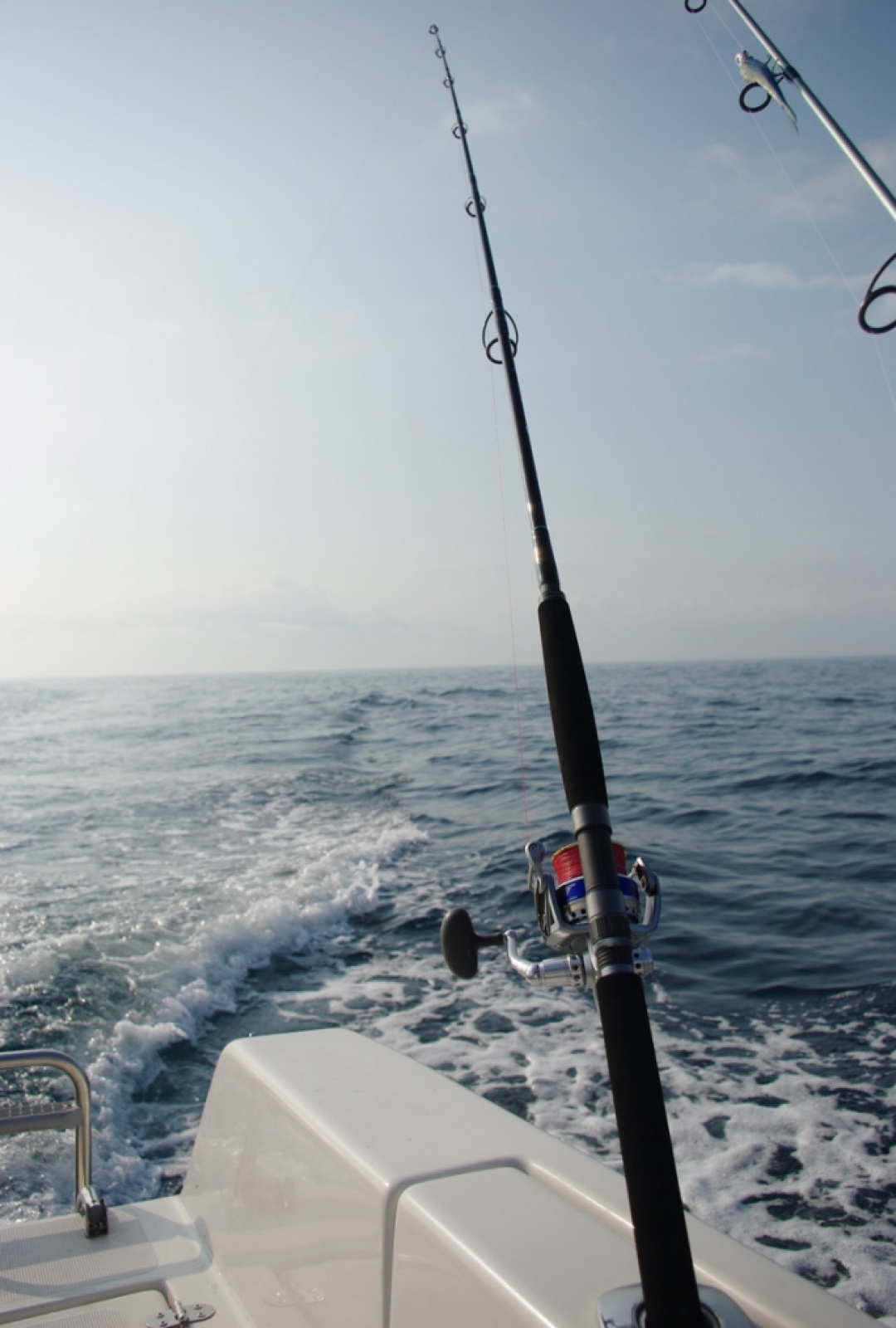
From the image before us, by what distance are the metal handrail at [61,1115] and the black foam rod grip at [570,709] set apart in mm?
1121

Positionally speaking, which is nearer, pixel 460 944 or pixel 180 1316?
pixel 460 944

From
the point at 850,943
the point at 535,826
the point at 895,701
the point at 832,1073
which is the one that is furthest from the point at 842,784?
the point at 895,701

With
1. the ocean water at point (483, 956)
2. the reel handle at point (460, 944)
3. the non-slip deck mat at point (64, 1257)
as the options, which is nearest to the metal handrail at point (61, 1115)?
the non-slip deck mat at point (64, 1257)

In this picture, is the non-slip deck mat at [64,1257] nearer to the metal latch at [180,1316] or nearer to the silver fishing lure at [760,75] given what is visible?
the metal latch at [180,1316]

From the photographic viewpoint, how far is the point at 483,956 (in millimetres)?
5047

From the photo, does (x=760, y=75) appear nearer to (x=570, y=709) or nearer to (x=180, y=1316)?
(x=570, y=709)

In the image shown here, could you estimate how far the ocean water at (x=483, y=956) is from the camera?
9.62 feet

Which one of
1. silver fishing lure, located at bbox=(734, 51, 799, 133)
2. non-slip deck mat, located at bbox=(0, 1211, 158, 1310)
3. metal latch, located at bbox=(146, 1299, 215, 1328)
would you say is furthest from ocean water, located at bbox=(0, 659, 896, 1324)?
silver fishing lure, located at bbox=(734, 51, 799, 133)

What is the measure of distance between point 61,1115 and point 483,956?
3.53 metres

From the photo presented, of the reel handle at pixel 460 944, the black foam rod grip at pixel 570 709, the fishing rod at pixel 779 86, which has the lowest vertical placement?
the reel handle at pixel 460 944

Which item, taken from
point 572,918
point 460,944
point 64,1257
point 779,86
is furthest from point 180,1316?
point 779,86

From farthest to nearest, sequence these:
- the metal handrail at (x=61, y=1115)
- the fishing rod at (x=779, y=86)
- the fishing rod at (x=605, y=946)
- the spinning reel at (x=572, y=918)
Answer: the fishing rod at (x=779, y=86), the metal handrail at (x=61, y=1115), the spinning reel at (x=572, y=918), the fishing rod at (x=605, y=946)

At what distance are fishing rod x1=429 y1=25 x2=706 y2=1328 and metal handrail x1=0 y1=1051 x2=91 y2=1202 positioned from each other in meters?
0.86

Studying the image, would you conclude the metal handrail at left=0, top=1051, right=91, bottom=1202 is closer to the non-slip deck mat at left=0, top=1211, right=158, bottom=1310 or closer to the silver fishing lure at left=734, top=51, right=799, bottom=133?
the non-slip deck mat at left=0, top=1211, right=158, bottom=1310
